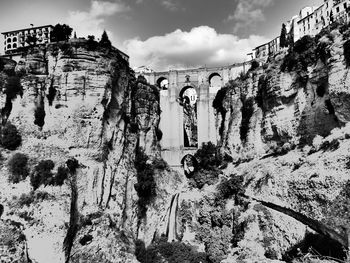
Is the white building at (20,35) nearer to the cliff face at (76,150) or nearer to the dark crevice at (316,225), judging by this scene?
the cliff face at (76,150)

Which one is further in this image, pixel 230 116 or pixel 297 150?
pixel 230 116

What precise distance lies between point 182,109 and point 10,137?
24.5 metres

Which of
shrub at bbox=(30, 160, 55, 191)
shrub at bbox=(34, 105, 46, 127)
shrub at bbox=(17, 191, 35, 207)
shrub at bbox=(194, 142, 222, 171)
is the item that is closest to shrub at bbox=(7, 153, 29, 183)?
shrub at bbox=(30, 160, 55, 191)

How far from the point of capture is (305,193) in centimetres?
2744

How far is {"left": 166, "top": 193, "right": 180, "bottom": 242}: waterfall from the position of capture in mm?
41141

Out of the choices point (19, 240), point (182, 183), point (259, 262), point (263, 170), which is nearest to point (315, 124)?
point (263, 170)

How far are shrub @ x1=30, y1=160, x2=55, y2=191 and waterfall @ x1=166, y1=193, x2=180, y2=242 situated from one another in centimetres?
1455

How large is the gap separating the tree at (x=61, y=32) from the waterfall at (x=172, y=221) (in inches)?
941

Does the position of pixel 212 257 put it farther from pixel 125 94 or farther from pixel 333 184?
pixel 125 94

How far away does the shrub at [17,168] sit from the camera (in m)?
34.0

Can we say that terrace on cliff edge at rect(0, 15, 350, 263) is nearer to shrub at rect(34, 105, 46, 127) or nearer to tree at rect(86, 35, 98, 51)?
shrub at rect(34, 105, 46, 127)

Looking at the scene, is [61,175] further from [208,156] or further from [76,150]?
[208,156]

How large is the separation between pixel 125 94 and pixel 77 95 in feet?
23.7

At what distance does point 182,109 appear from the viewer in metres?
53.7
